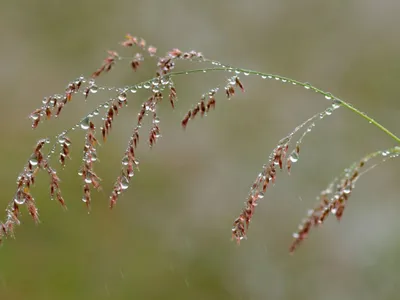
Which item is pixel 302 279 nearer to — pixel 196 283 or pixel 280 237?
pixel 280 237

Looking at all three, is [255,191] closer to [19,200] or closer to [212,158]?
[19,200]

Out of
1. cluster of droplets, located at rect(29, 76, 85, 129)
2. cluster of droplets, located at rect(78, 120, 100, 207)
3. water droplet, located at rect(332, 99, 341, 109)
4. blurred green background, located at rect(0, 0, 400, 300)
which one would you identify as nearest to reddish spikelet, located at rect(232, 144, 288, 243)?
water droplet, located at rect(332, 99, 341, 109)

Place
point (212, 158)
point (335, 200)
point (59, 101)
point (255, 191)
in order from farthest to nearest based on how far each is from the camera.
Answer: point (212, 158) → point (59, 101) → point (255, 191) → point (335, 200)

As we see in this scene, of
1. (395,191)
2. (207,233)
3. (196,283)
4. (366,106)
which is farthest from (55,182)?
(366,106)

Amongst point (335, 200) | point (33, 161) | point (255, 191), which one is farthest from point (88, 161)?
point (335, 200)

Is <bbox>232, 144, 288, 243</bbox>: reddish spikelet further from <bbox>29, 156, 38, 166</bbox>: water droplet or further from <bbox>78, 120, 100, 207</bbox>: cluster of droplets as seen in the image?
<bbox>29, 156, 38, 166</bbox>: water droplet

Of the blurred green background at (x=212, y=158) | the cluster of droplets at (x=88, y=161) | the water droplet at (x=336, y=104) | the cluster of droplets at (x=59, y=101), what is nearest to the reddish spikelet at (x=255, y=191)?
the water droplet at (x=336, y=104)

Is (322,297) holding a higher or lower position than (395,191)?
lower

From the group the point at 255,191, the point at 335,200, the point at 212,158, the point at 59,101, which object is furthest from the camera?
the point at 212,158
